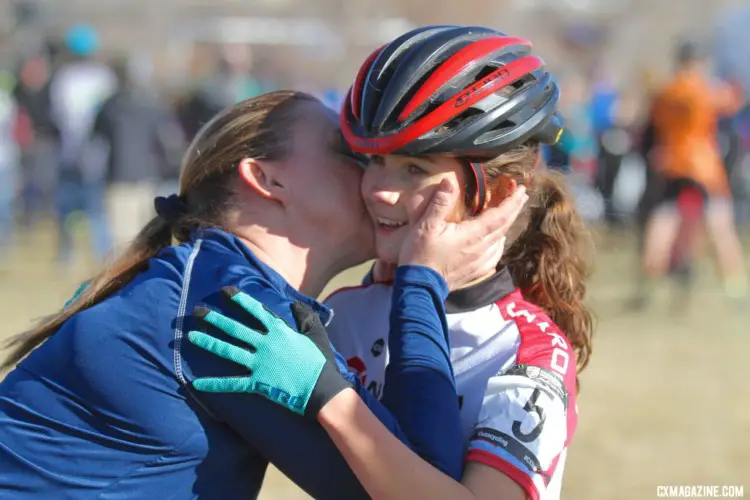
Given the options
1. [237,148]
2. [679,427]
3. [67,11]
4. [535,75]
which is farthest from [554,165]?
[67,11]

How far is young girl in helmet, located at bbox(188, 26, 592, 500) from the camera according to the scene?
2.12 meters

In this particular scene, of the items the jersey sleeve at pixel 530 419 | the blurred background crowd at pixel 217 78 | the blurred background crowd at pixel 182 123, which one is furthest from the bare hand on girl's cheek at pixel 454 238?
the blurred background crowd at pixel 217 78

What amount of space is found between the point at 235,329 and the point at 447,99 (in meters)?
0.78

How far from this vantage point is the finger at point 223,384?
6.38 ft

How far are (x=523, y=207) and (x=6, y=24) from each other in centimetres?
2057

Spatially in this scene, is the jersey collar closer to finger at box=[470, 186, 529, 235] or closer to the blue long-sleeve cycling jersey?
finger at box=[470, 186, 529, 235]

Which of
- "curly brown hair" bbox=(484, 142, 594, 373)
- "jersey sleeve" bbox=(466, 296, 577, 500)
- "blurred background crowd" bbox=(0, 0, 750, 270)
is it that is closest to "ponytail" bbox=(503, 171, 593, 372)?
"curly brown hair" bbox=(484, 142, 594, 373)

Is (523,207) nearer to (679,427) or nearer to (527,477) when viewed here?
(527,477)

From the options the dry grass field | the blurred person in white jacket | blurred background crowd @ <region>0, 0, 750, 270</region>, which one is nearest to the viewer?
the dry grass field

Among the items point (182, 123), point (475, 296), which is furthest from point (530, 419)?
point (182, 123)

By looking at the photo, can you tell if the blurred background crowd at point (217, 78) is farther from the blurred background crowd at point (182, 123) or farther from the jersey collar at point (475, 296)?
the jersey collar at point (475, 296)

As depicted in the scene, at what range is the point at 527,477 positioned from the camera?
207cm

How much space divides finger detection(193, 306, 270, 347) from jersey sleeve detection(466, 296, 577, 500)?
53 centimetres

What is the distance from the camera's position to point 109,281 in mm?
2336
